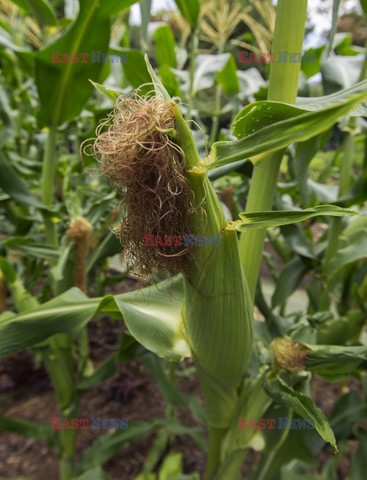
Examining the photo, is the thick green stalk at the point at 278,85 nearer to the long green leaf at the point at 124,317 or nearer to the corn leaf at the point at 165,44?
the long green leaf at the point at 124,317

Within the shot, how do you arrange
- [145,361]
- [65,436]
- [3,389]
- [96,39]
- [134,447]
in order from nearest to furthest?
[96,39] → [145,361] → [65,436] → [134,447] → [3,389]

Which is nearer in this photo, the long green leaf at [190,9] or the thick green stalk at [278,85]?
the thick green stalk at [278,85]

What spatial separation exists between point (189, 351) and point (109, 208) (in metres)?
0.50

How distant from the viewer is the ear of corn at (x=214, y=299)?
0.35 meters

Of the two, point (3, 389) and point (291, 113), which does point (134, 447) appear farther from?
point (291, 113)

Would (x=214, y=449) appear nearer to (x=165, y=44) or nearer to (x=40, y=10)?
(x=40, y=10)

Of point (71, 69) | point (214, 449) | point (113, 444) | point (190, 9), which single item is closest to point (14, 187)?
point (71, 69)

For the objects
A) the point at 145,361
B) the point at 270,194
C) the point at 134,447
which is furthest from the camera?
the point at 134,447

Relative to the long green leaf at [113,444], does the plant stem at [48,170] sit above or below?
above

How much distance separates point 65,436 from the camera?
42.4 inches

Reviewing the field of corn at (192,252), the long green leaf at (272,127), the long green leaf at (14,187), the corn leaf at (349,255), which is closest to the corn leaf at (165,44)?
the field of corn at (192,252)

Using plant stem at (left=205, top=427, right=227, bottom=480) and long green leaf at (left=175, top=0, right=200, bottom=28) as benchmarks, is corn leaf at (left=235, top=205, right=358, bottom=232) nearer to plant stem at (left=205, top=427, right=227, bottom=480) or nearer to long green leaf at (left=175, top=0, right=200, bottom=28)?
plant stem at (left=205, top=427, right=227, bottom=480)

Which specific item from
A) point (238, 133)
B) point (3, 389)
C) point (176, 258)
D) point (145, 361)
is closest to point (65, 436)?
point (145, 361)

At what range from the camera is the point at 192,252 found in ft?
1.28
